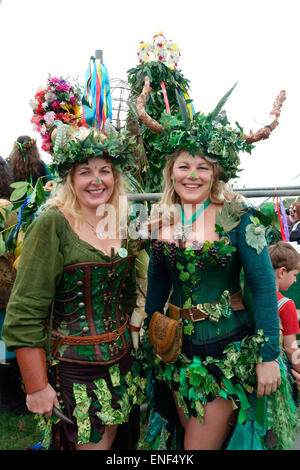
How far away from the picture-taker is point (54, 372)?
168 cm

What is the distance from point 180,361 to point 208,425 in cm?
32

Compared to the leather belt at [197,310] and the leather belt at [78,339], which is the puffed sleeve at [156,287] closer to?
the leather belt at [197,310]

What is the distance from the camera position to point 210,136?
182cm

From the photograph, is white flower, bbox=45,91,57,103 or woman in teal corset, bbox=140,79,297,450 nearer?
woman in teal corset, bbox=140,79,297,450

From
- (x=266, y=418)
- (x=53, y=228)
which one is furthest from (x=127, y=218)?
(x=266, y=418)

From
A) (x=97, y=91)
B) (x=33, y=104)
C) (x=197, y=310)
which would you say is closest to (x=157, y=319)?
(x=197, y=310)

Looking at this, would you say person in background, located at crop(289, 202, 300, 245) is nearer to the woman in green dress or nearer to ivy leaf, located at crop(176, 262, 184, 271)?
ivy leaf, located at crop(176, 262, 184, 271)

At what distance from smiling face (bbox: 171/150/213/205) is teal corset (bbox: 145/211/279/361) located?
0.25 metres

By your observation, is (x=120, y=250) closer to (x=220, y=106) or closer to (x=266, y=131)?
(x=220, y=106)

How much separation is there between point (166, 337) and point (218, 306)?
31 cm

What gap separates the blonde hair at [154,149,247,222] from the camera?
75.4 inches

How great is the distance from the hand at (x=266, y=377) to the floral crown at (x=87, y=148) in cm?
125

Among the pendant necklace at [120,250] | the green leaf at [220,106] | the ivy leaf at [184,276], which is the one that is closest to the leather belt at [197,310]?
the ivy leaf at [184,276]

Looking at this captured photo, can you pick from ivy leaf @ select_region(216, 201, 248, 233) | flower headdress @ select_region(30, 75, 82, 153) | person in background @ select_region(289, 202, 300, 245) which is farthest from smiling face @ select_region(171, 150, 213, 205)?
person in background @ select_region(289, 202, 300, 245)
